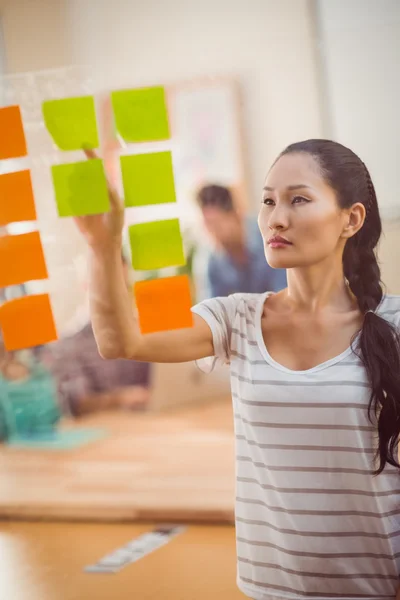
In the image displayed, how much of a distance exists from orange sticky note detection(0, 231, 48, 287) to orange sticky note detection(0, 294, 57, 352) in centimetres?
4

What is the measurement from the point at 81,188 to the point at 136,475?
2241mm

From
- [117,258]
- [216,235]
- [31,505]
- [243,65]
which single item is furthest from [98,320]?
[243,65]

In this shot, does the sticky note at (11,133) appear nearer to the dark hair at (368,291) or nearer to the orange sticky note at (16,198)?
the orange sticky note at (16,198)

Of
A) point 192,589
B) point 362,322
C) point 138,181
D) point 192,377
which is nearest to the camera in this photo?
point 138,181

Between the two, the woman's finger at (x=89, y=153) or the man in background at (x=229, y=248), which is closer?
the woman's finger at (x=89, y=153)

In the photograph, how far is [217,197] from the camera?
13.0ft

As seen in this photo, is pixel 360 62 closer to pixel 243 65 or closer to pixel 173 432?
pixel 243 65

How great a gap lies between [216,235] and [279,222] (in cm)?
267

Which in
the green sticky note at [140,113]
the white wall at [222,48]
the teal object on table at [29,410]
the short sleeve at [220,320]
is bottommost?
the teal object on table at [29,410]

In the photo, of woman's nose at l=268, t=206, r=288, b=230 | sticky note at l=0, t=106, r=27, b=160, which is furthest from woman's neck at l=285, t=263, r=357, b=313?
sticky note at l=0, t=106, r=27, b=160

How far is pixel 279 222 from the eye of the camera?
4.16ft

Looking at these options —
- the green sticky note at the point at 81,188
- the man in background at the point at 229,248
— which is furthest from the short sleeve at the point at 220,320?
the man in background at the point at 229,248

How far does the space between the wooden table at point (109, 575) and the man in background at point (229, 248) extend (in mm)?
1297

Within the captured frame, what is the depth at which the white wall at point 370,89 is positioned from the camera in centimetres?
231
